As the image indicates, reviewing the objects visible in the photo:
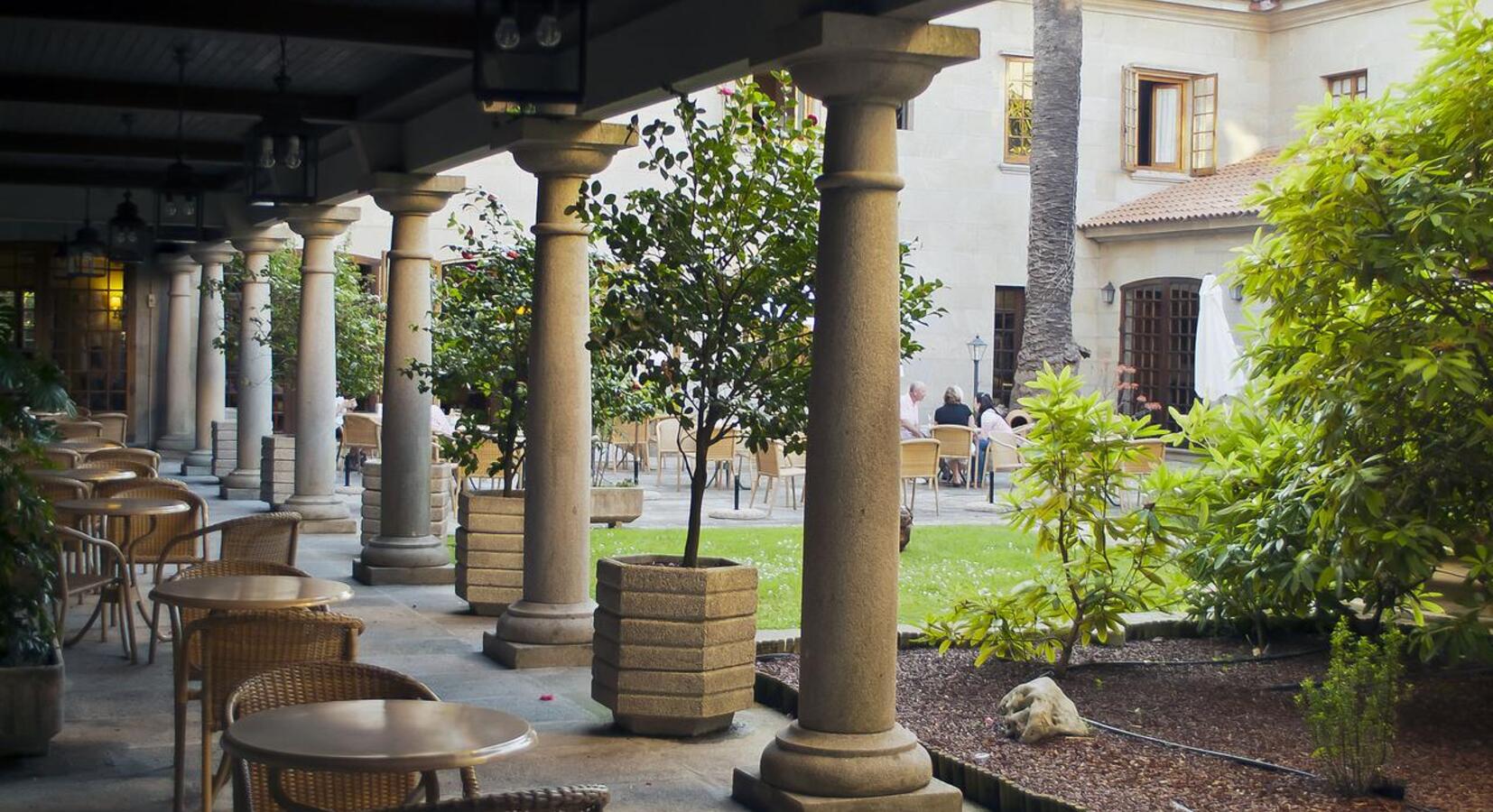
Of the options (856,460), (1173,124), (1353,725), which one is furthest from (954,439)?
(856,460)

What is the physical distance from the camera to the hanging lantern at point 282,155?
821 centimetres

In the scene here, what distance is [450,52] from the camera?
7.96m

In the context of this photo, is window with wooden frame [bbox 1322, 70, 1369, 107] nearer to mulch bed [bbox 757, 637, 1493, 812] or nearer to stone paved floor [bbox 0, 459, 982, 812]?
mulch bed [bbox 757, 637, 1493, 812]

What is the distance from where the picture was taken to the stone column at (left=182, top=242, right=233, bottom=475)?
17.6 metres

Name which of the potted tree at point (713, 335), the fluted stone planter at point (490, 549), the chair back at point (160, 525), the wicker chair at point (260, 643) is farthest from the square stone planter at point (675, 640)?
the fluted stone planter at point (490, 549)

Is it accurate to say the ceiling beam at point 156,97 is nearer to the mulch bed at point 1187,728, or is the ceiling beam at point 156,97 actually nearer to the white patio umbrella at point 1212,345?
the mulch bed at point 1187,728

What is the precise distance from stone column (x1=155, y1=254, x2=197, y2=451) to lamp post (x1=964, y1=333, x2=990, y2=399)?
1135 centimetres

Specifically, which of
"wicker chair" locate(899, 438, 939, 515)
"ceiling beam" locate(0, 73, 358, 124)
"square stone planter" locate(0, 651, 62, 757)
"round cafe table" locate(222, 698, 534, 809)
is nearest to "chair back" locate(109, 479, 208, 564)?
"square stone planter" locate(0, 651, 62, 757)

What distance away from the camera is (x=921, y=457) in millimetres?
15609

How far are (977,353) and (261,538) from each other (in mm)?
19321

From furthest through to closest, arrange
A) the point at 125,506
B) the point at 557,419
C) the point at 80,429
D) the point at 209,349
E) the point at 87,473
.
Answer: the point at 209,349 < the point at 80,429 < the point at 87,473 < the point at 557,419 < the point at 125,506

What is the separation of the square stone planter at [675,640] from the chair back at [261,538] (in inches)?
57.1

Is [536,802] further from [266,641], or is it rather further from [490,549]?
[490,549]

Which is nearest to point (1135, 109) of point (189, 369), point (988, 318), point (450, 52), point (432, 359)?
point (988, 318)
